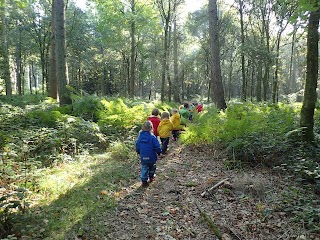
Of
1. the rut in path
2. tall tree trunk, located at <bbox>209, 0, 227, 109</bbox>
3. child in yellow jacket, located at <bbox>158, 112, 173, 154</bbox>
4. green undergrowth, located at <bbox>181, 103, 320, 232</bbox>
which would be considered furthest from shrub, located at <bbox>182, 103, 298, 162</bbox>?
tall tree trunk, located at <bbox>209, 0, 227, 109</bbox>

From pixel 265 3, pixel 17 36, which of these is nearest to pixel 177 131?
pixel 265 3

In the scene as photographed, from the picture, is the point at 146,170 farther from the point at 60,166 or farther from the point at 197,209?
the point at 60,166

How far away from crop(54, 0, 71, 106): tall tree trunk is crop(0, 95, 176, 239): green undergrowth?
0.55m

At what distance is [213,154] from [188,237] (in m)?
4.19

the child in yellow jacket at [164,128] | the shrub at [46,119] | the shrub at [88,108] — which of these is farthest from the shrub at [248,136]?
the shrub at [46,119]

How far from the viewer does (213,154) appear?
760 cm

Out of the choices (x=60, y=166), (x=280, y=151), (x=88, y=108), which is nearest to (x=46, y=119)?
(x=88, y=108)

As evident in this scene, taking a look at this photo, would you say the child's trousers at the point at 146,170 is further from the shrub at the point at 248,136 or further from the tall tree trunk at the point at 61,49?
the tall tree trunk at the point at 61,49

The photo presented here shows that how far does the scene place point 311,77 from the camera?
6.14 metres

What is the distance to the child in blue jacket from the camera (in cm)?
552

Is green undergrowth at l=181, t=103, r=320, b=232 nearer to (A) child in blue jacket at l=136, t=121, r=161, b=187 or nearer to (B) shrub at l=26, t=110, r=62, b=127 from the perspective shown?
(A) child in blue jacket at l=136, t=121, r=161, b=187

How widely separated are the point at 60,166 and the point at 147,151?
2266 millimetres

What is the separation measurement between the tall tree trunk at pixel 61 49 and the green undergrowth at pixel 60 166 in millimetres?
552

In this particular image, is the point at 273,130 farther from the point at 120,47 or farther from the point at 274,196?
the point at 120,47
